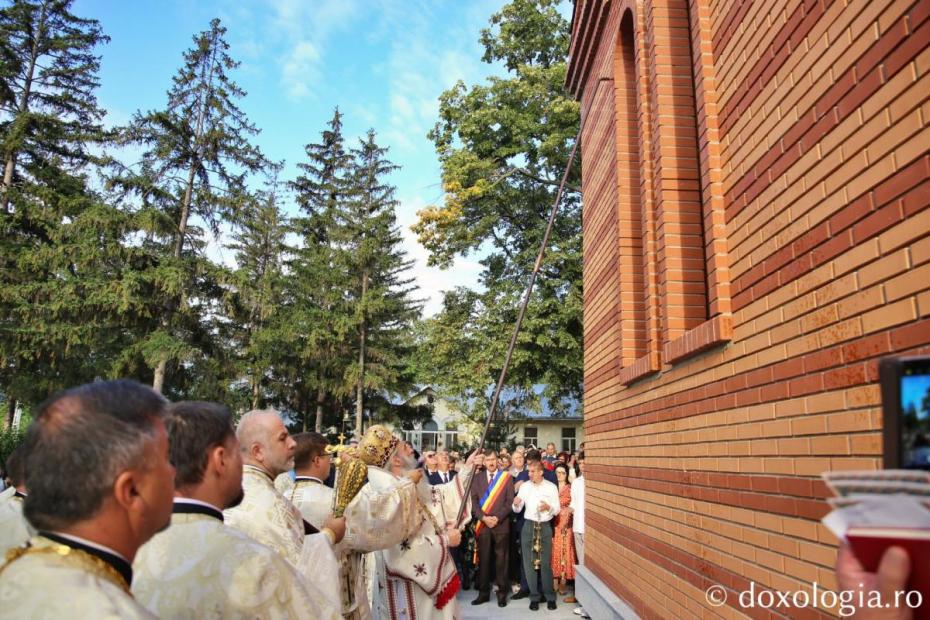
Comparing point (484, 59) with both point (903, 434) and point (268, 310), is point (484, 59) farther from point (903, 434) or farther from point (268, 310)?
point (903, 434)

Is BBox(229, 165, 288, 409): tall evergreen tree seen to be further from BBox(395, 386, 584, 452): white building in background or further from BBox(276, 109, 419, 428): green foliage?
BBox(395, 386, 584, 452): white building in background

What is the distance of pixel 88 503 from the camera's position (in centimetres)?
169

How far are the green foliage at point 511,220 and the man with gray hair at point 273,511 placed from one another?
18019mm

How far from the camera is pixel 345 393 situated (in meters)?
36.1

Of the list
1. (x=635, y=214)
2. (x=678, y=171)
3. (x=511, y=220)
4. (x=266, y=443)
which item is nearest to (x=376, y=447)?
(x=266, y=443)

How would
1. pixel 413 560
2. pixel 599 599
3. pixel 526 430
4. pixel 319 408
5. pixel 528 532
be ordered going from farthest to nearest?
1. pixel 526 430
2. pixel 319 408
3. pixel 528 532
4. pixel 599 599
5. pixel 413 560

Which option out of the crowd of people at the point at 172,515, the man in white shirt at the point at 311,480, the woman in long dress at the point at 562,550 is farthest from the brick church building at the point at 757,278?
the woman in long dress at the point at 562,550

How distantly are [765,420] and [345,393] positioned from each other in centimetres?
3375

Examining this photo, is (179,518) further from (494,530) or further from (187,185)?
(187,185)

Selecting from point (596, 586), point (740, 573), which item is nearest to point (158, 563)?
point (740, 573)

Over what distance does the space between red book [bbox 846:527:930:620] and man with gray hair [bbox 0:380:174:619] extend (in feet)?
5.10

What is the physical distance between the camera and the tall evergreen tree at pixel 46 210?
23.7 meters

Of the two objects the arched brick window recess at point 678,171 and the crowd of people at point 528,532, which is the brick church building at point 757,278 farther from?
the crowd of people at point 528,532

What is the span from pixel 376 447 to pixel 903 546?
15.1 ft
